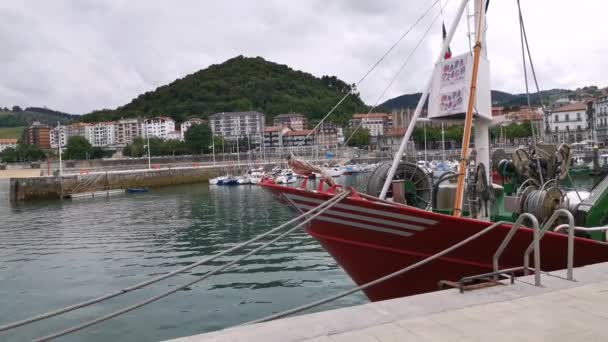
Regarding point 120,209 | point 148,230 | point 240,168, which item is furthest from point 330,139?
point 148,230

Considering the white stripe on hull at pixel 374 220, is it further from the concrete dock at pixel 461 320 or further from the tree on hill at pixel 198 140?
the tree on hill at pixel 198 140

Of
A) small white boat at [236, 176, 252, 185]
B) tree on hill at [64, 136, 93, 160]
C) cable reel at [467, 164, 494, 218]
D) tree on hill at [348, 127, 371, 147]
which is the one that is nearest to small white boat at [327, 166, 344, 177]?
small white boat at [236, 176, 252, 185]

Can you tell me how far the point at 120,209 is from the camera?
37.9 metres

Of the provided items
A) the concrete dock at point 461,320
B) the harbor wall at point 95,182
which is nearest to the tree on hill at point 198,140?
the harbor wall at point 95,182

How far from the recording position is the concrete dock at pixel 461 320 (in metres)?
4.30

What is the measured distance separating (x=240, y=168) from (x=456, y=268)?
79424 mm

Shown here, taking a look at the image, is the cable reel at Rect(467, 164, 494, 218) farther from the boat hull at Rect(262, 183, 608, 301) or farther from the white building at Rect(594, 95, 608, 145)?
the white building at Rect(594, 95, 608, 145)

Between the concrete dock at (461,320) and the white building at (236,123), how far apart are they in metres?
161

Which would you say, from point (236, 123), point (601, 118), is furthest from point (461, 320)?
point (236, 123)

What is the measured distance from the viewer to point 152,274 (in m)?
15.4

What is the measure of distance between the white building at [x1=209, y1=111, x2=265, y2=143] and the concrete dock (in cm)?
16075

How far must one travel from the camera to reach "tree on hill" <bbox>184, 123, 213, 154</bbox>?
124 meters

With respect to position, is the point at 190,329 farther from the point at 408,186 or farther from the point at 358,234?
the point at 408,186

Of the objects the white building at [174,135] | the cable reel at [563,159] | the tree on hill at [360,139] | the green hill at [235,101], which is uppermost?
the green hill at [235,101]
